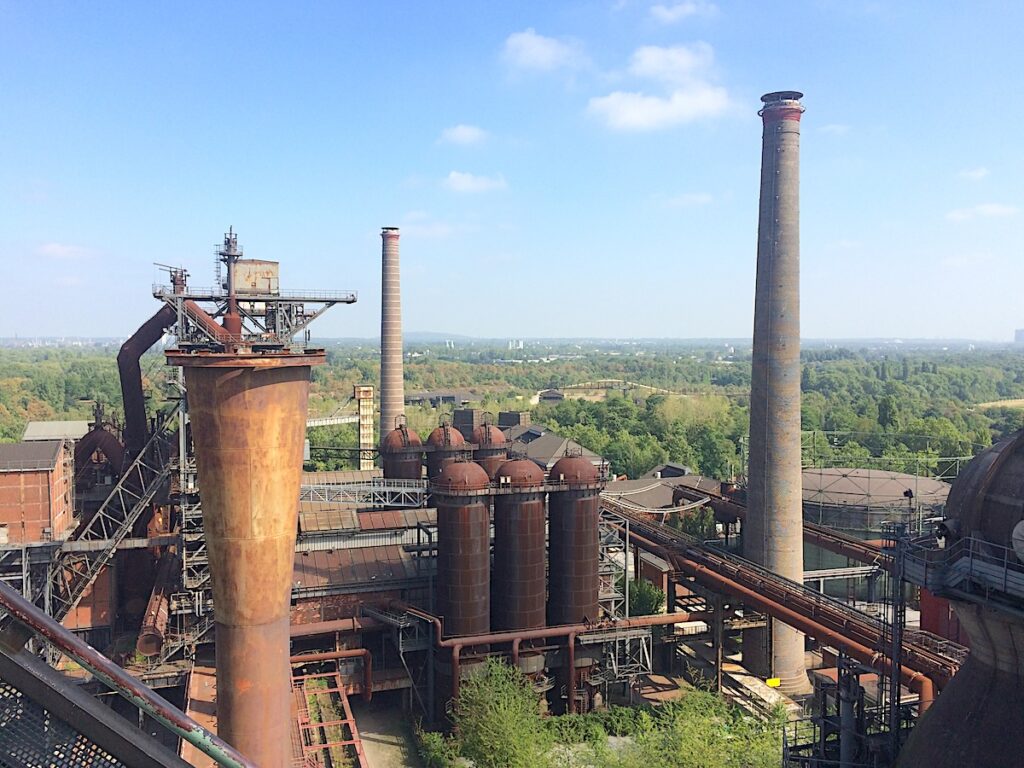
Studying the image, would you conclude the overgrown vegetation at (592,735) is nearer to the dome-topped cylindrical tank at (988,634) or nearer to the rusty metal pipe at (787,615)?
the rusty metal pipe at (787,615)

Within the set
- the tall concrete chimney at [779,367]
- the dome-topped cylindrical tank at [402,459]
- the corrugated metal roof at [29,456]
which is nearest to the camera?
the tall concrete chimney at [779,367]

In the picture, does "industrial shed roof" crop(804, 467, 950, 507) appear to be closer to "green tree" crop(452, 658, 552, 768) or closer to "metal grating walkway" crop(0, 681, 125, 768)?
"green tree" crop(452, 658, 552, 768)

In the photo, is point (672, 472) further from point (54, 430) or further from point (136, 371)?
point (54, 430)

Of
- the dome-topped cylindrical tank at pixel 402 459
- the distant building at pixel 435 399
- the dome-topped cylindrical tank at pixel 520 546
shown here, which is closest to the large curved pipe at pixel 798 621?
the dome-topped cylindrical tank at pixel 520 546

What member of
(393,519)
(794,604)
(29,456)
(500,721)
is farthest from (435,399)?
(500,721)

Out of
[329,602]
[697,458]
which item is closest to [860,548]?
[329,602]

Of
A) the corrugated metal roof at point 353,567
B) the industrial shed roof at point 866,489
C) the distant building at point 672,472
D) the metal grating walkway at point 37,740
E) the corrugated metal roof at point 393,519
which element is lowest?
the distant building at point 672,472
